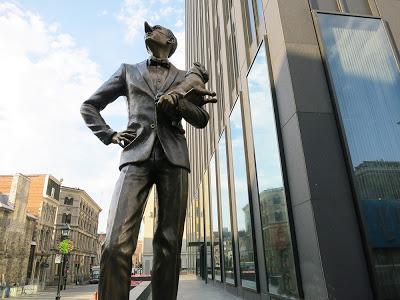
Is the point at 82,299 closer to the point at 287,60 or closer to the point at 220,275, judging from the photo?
the point at 220,275

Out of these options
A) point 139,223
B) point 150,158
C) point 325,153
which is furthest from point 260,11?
point 139,223

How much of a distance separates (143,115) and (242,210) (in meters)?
9.62

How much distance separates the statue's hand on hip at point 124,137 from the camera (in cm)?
265

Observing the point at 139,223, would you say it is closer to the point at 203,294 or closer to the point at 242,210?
the point at 242,210

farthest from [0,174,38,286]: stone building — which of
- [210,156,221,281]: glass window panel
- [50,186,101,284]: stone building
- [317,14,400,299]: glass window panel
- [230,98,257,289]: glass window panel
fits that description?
[317,14,400,299]: glass window panel

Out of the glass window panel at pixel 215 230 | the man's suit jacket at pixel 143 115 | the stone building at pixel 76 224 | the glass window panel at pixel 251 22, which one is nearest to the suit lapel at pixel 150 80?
the man's suit jacket at pixel 143 115

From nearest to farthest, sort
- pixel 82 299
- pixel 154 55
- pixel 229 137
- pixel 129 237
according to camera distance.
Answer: pixel 129 237, pixel 154 55, pixel 229 137, pixel 82 299

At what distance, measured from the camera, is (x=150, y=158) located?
8.29 ft

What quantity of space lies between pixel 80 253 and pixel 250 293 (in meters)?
58.0

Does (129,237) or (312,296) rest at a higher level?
(129,237)

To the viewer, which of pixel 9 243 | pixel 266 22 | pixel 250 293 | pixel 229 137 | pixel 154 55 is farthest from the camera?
pixel 9 243

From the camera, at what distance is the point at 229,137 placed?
1465 cm

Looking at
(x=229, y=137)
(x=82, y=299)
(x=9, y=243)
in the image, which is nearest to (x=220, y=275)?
(x=229, y=137)

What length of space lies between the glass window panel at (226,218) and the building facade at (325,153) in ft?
8.52
